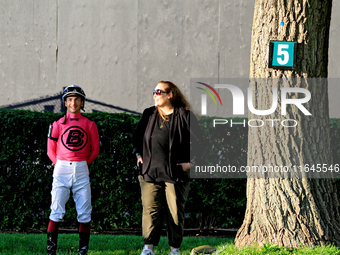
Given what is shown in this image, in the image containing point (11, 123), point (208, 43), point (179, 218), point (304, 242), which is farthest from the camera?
point (208, 43)

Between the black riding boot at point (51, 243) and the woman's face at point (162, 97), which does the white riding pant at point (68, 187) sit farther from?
the woman's face at point (162, 97)

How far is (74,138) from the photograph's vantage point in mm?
4359

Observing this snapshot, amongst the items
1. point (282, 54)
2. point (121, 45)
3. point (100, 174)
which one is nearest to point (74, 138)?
point (100, 174)

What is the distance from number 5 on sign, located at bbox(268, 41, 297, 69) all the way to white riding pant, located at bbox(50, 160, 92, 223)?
2428mm

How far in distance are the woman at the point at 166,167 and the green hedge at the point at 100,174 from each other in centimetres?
147

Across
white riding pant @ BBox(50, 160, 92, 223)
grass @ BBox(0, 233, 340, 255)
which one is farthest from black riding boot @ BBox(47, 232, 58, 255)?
grass @ BBox(0, 233, 340, 255)

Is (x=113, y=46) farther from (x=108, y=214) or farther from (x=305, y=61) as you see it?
(x=305, y=61)

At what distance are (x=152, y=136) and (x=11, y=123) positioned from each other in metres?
2.55

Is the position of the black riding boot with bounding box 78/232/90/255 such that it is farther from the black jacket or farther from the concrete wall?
the concrete wall

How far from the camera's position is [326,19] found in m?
4.06

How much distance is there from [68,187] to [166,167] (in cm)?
114

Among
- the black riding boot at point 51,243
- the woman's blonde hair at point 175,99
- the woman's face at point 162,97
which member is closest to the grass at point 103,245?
the black riding boot at point 51,243

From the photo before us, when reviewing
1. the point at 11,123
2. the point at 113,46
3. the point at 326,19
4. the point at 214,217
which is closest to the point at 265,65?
the point at 326,19

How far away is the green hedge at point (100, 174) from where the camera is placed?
5742mm
